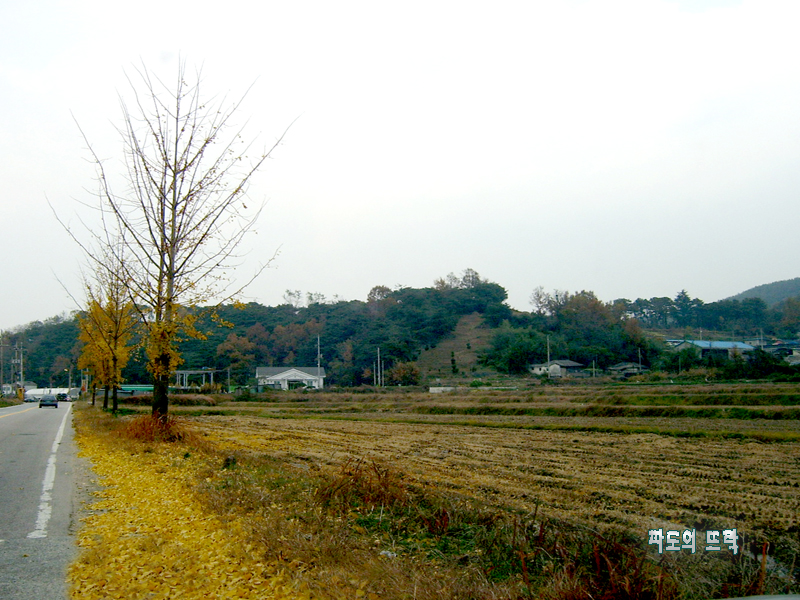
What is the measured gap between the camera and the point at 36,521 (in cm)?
734

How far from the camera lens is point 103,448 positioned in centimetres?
1455

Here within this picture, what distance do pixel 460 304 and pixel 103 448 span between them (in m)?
109

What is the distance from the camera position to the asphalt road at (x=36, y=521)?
521 centimetres

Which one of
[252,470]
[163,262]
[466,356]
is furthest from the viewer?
[466,356]

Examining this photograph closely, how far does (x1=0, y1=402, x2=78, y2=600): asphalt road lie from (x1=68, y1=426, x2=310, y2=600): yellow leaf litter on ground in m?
0.20

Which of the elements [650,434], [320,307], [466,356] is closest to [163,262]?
[650,434]

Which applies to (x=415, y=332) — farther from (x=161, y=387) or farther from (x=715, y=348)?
(x=161, y=387)

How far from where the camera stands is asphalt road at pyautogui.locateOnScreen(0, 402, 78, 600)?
5.21m

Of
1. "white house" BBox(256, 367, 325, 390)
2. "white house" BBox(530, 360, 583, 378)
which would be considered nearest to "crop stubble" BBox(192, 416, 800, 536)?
"white house" BBox(530, 360, 583, 378)

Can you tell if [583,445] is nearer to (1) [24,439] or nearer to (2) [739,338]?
(1) [24,439]

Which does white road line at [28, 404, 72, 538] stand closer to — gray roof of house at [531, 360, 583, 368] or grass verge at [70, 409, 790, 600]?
grass verge at [70, 409, 790, 600]

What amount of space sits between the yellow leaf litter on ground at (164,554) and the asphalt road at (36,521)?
0.64ft

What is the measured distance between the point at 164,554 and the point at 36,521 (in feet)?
8.69

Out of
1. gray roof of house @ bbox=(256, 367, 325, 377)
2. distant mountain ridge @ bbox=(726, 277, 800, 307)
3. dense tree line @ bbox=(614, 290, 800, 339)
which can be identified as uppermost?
distant mountain ridge @ bbox=(726, 277, 800, 307)
